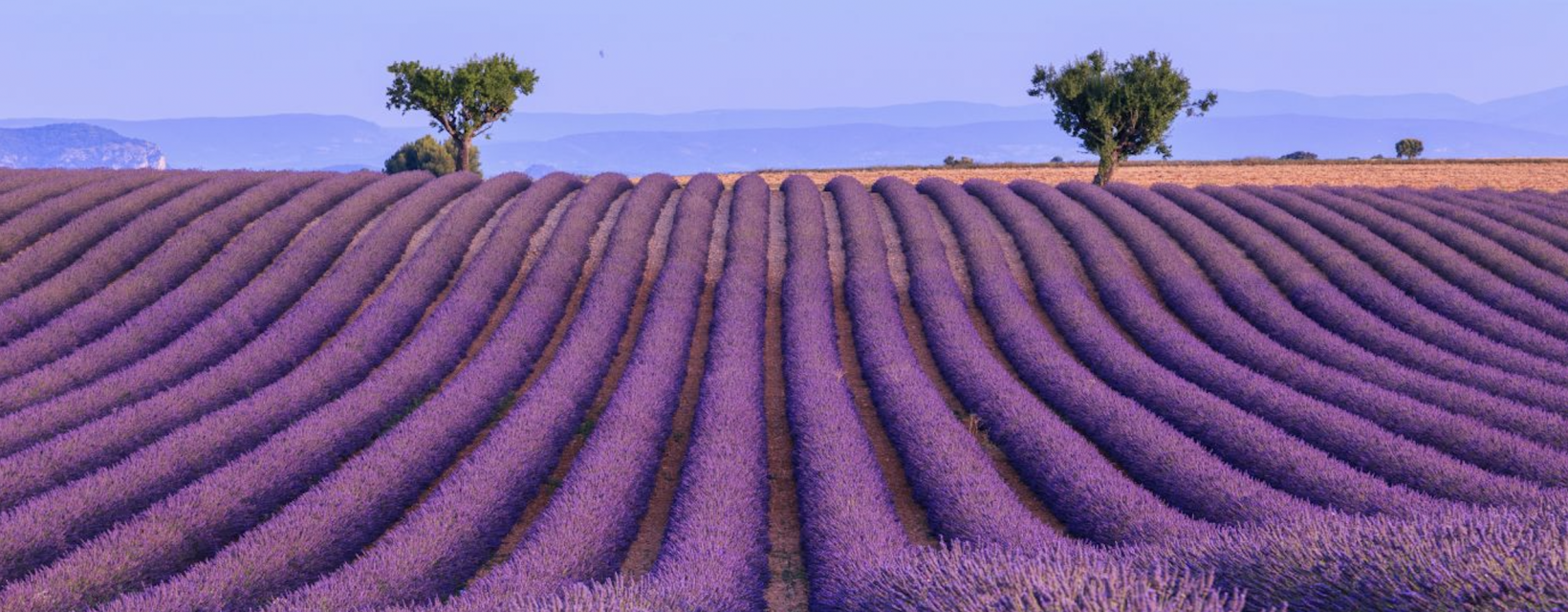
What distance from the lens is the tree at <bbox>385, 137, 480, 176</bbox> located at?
46938mm

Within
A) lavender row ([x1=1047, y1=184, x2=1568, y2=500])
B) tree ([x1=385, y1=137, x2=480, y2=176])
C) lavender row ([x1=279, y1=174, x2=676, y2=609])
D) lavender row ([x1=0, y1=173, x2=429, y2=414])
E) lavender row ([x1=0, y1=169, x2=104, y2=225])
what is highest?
lavender row ([x1=1047, y1=184, x2=1568, y2=500])

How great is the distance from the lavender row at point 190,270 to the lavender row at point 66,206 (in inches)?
77.2

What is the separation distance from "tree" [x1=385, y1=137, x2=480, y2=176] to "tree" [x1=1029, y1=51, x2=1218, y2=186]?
28314 millimetres

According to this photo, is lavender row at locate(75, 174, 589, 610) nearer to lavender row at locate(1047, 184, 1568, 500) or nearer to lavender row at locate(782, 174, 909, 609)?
lavender row at locate(782, 174, 909, 609)

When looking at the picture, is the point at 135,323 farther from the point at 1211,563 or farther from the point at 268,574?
the point at 1211,563

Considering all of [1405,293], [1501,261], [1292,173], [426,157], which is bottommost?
[426,157]

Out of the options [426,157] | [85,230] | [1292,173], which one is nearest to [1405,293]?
[85,230]

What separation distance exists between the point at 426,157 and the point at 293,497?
4247 cm

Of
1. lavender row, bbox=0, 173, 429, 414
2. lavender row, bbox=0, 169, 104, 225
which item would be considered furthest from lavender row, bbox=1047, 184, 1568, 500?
lavender row, bbox=0, 169, 104, 225

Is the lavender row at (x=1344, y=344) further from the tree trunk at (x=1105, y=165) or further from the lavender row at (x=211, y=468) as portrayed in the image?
the lavender row at (x=211, y=468)

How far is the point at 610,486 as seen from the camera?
7121 mm

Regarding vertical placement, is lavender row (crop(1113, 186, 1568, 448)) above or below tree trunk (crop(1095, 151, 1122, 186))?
below

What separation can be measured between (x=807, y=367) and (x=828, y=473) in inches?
126

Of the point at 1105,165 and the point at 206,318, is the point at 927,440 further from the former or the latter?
the point at 1105,165
